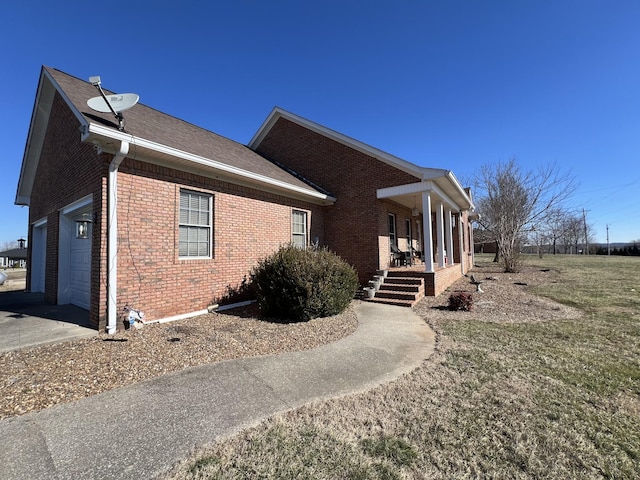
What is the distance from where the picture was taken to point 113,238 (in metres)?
5.59

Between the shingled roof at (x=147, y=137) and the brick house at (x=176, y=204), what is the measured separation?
3 cm

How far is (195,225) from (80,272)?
345 centimetres

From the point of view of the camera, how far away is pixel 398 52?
394 inches


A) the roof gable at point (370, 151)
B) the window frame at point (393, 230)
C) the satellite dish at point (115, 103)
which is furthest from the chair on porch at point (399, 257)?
the satellite dish at point (115, 103)

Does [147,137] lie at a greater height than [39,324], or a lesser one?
greater

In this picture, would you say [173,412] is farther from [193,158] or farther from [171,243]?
[193,158]

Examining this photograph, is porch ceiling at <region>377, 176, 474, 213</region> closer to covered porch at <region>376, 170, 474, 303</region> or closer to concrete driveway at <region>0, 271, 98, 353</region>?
covered porch at <region>376, 170, 474, 303</region>

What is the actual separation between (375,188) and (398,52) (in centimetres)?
467

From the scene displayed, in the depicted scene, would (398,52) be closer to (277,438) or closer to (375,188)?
(375,188)

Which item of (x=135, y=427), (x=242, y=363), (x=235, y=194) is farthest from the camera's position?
(x=235, y=194)

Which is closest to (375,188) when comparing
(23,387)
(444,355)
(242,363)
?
(444,355)

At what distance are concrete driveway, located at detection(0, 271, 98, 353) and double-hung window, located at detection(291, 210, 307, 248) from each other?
6216 mm

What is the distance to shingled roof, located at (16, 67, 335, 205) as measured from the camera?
223 inches

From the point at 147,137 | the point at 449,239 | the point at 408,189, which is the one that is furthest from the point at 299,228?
the point at 449,239
